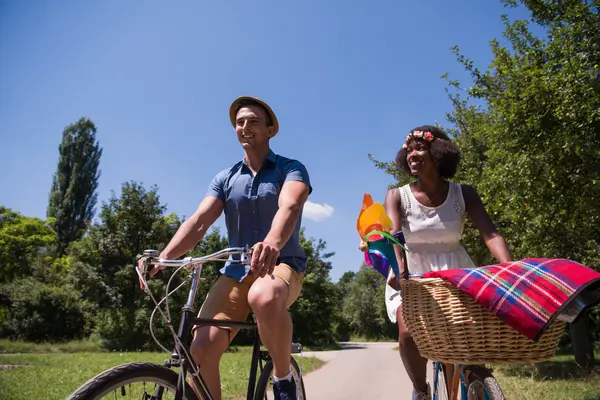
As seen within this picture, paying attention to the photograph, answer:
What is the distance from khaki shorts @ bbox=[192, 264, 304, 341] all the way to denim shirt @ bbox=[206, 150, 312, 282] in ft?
0.18

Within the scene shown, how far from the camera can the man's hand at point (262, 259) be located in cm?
192

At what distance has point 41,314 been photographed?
1234 inches

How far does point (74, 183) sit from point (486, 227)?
50893 millimetres

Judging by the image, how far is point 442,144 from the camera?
299 centimetres

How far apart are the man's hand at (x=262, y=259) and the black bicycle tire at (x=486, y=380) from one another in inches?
45.5

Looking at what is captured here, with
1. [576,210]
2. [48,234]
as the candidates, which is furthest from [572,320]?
[48,234]

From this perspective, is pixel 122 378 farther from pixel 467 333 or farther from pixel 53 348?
pixel 53 348

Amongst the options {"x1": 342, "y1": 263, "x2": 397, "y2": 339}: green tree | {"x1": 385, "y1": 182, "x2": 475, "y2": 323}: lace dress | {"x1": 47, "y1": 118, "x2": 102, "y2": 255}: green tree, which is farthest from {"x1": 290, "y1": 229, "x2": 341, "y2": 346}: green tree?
{"x1": 385, "y1": 182, "x2": 475, "y2": 323}: lace dress

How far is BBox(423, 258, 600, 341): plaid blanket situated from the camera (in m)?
1.77

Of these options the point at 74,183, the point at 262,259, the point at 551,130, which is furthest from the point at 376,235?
the point at 74,183

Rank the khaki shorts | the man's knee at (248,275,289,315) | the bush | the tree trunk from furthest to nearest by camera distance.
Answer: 1. the bush
2. the tree trunk
3. the khaki shorts
4. the man's knee at (248,275,289,315)

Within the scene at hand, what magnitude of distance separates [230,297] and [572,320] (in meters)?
1.75

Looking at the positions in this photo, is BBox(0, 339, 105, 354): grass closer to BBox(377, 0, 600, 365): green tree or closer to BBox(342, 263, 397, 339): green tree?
BBox(377, 0, 600, 365): green tree

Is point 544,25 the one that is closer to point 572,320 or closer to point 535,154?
point 535,154
